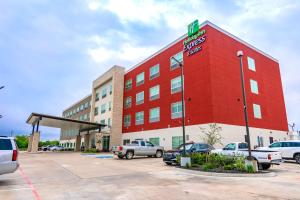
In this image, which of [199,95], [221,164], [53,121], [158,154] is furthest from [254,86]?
[53,121]

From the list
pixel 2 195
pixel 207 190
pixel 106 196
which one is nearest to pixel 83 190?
pixel 106 196

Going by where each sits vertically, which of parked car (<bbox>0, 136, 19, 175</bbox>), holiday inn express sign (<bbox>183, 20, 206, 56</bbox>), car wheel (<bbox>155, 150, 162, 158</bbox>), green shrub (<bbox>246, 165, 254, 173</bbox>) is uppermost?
holiday inn express sign (<bbox>183, 20, 206, 56</bbox>)

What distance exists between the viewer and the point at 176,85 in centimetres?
3150

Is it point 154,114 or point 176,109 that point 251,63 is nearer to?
point 176,109

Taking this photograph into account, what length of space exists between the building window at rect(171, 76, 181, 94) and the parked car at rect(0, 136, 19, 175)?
940 inches

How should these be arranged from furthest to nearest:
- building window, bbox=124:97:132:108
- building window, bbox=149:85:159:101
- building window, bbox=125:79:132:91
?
building window, bbox=125:79:132:91 → building window, bbox=124:97:132:108 → building window, bbox=149:85:159:101

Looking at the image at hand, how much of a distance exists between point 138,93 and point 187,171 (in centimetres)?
2702

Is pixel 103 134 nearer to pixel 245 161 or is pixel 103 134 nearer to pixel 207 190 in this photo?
pixel 245 161

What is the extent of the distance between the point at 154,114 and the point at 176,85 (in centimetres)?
621

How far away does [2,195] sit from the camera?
741cm

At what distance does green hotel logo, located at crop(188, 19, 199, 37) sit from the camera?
97.2ft

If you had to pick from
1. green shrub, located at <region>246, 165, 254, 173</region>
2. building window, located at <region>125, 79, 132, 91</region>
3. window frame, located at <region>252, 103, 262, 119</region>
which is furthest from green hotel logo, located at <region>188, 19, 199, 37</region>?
green shrub, located at <region>246, 165, 254, 173</region>

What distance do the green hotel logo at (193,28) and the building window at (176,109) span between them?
9.55 metres

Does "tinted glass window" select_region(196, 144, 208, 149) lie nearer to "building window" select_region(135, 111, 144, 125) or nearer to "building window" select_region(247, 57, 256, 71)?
"building window" select_region(247, 57, 256, 71)
